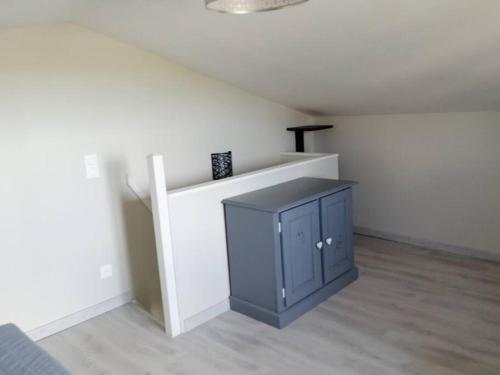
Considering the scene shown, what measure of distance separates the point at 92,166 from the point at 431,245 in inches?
116

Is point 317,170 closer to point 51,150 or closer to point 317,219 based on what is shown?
point 317,219

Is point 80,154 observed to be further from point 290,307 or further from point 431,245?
point 431,245

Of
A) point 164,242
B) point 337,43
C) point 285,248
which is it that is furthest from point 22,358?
point 337,43

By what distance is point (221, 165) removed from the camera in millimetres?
3885

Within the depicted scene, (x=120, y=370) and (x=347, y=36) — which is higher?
(x=347, y=36)

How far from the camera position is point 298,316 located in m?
2.97

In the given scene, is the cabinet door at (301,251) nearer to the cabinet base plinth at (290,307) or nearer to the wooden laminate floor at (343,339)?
the cabinet base plinth at (290,307)

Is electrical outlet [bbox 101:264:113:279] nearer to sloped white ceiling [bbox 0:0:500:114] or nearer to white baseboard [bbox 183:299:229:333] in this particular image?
white baseboard [bbox 183:299:229:333]

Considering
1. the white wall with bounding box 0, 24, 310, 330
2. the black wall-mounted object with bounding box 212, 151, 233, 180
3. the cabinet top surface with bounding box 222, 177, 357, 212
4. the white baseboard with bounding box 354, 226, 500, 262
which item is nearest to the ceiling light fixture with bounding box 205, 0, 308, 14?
the cabinet top surface with bounding box 222, 177, 357, 212

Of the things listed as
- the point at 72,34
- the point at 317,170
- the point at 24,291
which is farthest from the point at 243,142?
the point at 24,291

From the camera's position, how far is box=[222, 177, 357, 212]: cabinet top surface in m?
2.85

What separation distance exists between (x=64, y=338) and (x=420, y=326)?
2.30 meters

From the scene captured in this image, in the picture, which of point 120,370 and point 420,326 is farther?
point 420,326

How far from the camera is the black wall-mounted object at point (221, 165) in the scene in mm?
3850
